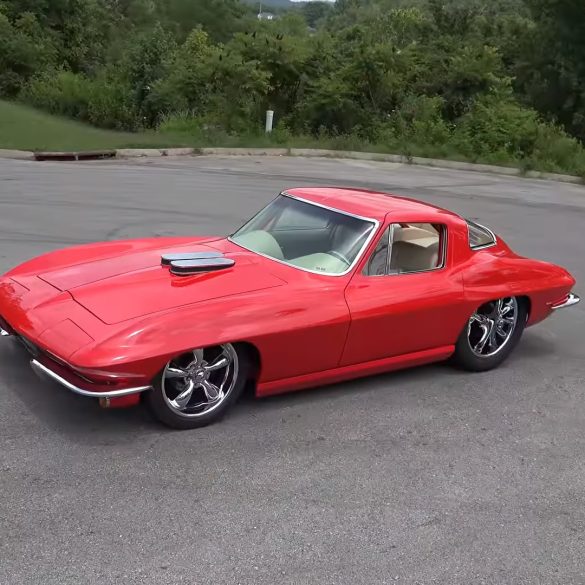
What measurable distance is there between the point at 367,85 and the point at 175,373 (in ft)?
84.0

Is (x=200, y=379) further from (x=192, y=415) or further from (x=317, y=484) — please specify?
(x=317, y=484)

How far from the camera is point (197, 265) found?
469 cm

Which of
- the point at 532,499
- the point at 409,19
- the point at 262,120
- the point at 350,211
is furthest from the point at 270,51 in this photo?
the point at 532,499

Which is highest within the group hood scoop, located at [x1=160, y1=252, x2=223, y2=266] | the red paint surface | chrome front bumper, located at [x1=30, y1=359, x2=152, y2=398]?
hood scoop, located at [x1=160, y1=252, x2=223, y2=266]

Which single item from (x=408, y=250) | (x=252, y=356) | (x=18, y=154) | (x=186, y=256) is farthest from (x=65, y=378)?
(x=18, y=154)

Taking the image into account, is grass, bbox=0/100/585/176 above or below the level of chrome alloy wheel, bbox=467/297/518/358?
below

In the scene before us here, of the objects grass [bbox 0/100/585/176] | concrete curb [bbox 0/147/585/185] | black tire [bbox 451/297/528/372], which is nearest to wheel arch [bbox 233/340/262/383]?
black tire [bbox 451/297/528/372]

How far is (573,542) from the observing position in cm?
349

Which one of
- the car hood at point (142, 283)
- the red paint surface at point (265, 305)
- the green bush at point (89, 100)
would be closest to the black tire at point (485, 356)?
the red paint surface at point (265, 305)

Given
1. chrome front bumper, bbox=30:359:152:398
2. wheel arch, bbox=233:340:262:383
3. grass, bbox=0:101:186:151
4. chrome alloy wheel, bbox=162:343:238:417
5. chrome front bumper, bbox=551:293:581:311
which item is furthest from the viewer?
grass, bbox=0:101:186:151

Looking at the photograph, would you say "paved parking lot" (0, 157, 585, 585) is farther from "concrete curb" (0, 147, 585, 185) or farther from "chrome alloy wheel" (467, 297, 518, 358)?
"concrete curb" (0, 147, 585, 185)

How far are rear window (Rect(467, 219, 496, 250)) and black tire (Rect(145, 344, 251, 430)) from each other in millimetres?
Result: 2228

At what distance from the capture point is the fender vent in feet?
15.3

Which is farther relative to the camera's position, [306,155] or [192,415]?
[306,155]
